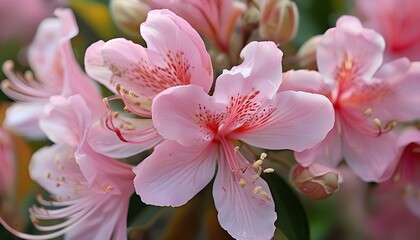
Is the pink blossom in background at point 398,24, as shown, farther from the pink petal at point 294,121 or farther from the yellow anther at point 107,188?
the yellow anther at point 107,188

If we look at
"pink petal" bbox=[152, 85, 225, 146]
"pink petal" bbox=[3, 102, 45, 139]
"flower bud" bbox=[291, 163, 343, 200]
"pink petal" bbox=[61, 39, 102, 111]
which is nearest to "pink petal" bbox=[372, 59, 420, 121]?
"flower bud" bbox=[291, 163, 343, 200]

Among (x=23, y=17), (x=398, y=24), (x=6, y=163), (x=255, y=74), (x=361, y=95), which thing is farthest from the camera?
(x=23, y=17)

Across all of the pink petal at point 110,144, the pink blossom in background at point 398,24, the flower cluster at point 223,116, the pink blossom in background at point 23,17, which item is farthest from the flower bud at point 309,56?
the pink blossom in background at point 23,17

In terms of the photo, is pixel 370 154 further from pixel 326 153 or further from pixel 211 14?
pixel 211 14

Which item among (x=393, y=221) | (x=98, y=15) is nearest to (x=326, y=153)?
(x=393, y=221)

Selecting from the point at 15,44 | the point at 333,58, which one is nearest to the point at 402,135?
the point at 333,58

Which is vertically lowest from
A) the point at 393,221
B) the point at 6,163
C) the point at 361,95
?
the point at 393,221

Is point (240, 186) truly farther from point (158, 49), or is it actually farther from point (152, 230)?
point (152, 230)
